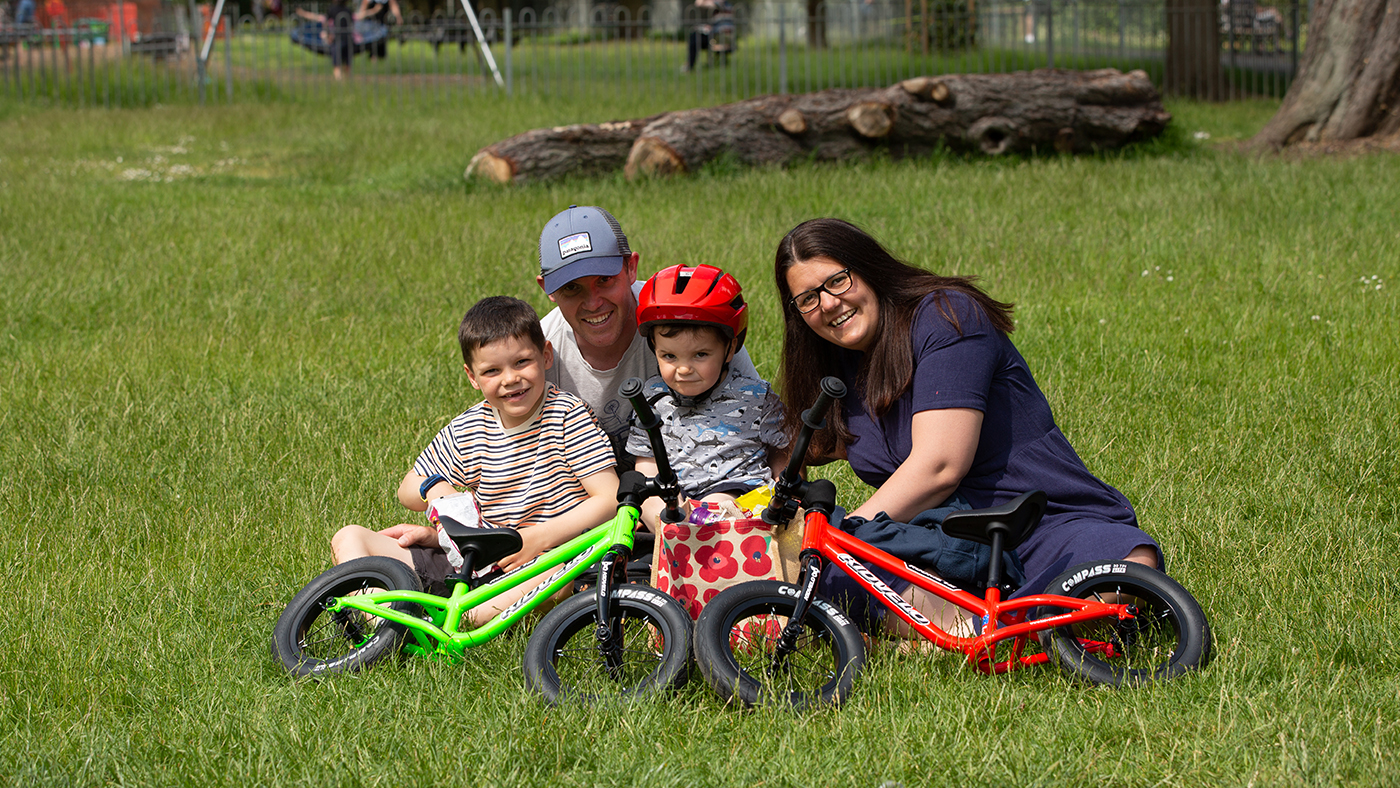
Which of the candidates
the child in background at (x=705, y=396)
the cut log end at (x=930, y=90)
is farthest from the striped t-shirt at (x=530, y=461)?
the cut log end at (x=930, y=90)

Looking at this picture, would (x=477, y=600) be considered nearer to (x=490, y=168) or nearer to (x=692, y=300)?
(x=692, y=300)

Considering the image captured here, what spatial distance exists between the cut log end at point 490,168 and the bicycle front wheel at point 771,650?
8.89 m

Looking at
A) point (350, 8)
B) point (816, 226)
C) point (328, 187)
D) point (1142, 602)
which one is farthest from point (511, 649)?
point (350, 8)

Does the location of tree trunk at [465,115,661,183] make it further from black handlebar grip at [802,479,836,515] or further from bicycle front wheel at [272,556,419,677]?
black handlebar grip at [802,479,836,515]

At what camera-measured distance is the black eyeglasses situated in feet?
12.0

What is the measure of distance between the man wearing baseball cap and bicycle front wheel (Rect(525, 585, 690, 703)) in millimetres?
1146

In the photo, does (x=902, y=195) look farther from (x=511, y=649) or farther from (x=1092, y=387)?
(x=511, y=649)

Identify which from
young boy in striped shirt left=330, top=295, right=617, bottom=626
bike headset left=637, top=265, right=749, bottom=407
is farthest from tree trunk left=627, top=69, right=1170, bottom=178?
bike headset left=637, top=265, right=749, bottom=407

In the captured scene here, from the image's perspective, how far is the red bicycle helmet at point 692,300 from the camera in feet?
12.1

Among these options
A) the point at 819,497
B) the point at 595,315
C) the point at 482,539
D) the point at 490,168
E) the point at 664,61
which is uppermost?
the point at 664,61

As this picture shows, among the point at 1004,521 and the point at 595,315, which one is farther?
the point at 595,315

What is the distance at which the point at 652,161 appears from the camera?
11711mm

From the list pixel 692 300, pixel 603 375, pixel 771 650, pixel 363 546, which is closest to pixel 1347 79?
pixel 603 375

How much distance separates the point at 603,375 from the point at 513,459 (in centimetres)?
54
